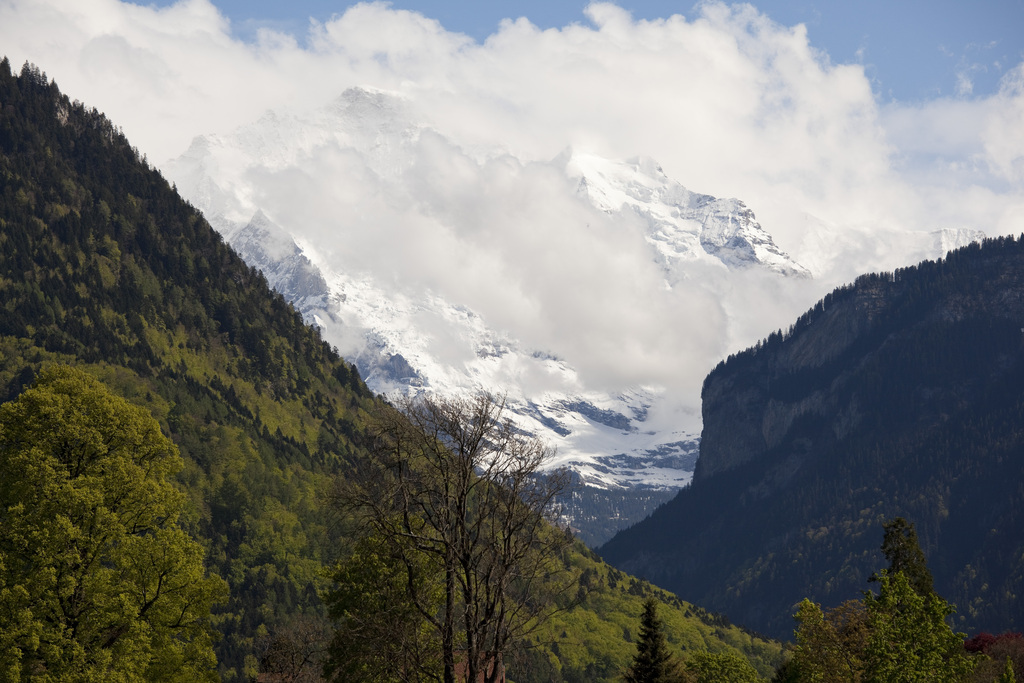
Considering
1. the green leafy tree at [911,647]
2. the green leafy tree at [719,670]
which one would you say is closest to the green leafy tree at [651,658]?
the green leafy tree at [719,670]

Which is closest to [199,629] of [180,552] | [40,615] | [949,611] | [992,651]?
[180,552]

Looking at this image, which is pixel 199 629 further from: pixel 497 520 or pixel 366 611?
pixel 497 520

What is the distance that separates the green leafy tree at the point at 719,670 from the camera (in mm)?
91113

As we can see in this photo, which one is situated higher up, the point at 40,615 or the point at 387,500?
the point at 387,500

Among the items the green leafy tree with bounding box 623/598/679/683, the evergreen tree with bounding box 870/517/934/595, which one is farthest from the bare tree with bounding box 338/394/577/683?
the evergreen tree with bounding box 870/517/934/595

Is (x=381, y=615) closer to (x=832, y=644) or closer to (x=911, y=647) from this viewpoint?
(x=911, y=647)

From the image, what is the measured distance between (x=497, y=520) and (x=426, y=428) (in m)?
5.57

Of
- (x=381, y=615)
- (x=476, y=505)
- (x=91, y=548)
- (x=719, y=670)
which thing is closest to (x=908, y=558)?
(x=719, y=670)

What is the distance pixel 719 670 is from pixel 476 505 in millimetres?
59561

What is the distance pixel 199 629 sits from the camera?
45.6 m

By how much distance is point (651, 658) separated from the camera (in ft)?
252

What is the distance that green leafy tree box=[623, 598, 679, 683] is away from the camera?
2985 inches

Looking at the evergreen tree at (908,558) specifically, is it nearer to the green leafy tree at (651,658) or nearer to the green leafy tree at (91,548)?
the green leafy tree at (651,658)

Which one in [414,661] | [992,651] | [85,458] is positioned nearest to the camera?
[414,661]
